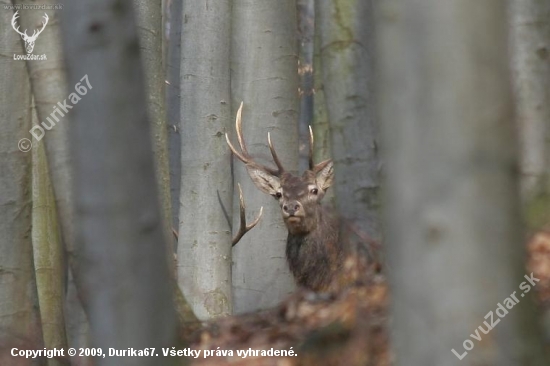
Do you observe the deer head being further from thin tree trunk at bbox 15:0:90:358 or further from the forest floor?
thin tree trunk at bbox 15:0:90:358

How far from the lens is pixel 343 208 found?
5.34 metres

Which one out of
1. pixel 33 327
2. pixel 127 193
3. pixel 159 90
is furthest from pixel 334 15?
pixel 127 193

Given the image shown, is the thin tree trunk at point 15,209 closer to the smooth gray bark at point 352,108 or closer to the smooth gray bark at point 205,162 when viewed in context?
the smooth gray bark at point 352,108

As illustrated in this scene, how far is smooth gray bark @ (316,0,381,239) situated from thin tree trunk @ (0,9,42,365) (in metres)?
1.80

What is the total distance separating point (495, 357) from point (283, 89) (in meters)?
6.24

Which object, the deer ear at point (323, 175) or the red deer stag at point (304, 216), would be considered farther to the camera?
the deer ear at point (323, 175)

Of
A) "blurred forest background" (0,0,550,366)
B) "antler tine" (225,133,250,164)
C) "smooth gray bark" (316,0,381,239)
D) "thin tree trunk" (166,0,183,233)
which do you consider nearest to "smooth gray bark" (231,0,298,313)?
"blurred forest background" (0,0,550,366)

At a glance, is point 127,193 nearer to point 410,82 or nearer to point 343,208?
point 410,82

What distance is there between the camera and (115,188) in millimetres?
2832

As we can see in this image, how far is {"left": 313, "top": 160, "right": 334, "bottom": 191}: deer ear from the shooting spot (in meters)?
8.87

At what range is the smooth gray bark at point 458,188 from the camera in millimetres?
2535

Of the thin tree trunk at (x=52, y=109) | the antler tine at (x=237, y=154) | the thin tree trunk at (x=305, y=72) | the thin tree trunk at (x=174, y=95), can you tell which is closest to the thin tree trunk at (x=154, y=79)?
the thin tree trunk at (x=52, y=109)

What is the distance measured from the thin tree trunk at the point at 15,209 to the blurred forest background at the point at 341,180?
0.01 metres

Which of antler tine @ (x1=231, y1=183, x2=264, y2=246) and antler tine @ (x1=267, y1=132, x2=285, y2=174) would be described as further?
antler tine @ (x1=267, y1=132, x2=285, y2=174)
